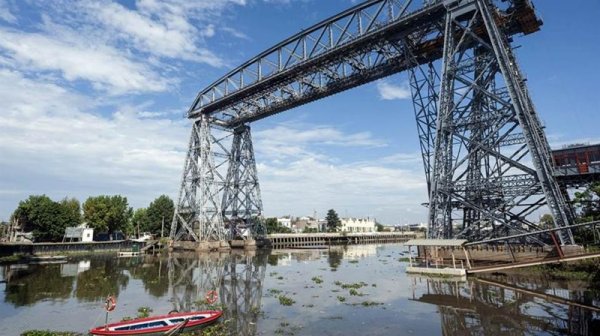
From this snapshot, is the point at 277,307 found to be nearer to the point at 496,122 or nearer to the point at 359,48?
the point at 496,122

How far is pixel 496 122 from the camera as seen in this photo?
90.7 feet

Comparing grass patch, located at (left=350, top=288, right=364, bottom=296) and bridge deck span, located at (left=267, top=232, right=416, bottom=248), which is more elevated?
bridge deck span, located at (left=267, top=232, right=416, bottom=248)

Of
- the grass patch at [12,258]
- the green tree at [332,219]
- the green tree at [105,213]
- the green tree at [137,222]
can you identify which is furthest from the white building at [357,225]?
the grass patch at [12,258]

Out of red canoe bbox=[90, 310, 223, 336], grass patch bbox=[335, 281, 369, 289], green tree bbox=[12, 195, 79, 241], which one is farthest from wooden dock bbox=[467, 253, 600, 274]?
green tree bbox=[12, 195, 79, 241]

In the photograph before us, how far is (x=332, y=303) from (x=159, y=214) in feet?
213

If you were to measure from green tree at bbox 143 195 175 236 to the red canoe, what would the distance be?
65.2m

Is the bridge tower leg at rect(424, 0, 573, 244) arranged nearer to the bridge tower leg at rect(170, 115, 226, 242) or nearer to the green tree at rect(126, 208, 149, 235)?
the bridge tower leg at rect(170, 115, 226, 242)

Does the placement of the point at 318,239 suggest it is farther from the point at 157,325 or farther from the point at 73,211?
the point at 157,325

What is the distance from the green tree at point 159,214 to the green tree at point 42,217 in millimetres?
16712

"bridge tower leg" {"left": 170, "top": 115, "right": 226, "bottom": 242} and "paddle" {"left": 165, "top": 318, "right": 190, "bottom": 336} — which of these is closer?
"paddle" {"left": 165, "top": 318, "right": 190, "bottom": 336}

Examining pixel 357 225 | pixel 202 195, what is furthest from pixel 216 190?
pixel 357 225

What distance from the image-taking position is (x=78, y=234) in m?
60.6

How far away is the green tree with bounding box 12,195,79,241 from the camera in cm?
5684

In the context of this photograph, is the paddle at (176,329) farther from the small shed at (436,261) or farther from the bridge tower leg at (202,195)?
the bridge tower leg at (202,195)
